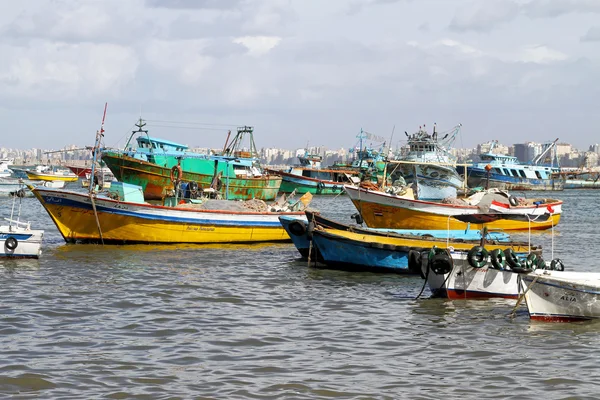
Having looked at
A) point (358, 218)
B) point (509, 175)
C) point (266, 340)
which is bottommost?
point (266, 340)

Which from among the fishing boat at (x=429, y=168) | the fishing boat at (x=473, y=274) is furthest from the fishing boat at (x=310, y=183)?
the fishing boat at (x=473, y=274)

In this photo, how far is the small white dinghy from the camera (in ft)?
71.6

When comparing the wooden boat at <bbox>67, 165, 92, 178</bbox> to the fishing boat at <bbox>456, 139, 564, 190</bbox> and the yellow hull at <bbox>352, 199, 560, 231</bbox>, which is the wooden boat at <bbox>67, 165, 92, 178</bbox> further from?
the fishing boat at <bbox>456, 139, 564, 190</bbox>

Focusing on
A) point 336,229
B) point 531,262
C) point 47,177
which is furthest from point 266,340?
point 47,177

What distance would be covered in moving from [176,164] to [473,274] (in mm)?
43447

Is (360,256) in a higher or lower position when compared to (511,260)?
lower

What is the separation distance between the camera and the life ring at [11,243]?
71.6 ft

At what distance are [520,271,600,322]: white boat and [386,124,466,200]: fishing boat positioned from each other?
162 ft

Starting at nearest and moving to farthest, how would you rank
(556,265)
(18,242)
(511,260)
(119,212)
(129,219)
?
(511,260)
(556,265)
(18,242)
(119,212)
(129,219)

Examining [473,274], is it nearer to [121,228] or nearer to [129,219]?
[129,219]

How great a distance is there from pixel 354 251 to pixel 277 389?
11.2m

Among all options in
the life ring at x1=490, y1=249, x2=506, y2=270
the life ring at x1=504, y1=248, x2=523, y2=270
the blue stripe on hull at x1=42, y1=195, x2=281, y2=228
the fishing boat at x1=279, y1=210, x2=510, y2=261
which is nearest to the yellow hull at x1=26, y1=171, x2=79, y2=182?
the blue stripe on hull at x1=42, y1=195, x2=281, y2=228

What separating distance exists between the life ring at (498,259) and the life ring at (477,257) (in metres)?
0.18

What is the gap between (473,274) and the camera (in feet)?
57.9
